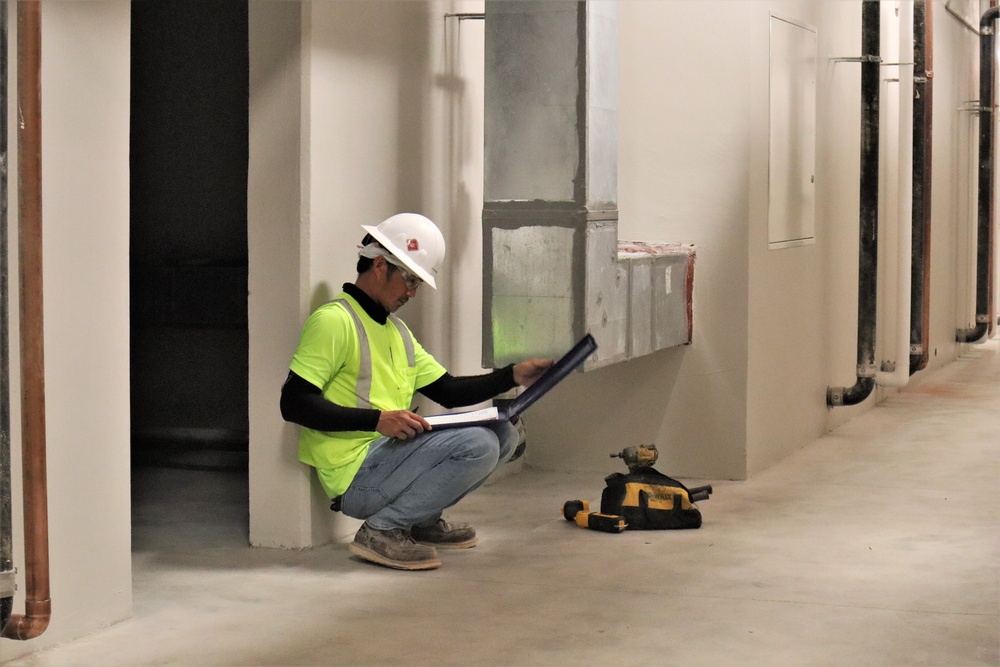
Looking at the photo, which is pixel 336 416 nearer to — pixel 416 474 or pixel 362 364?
pixel 362 364

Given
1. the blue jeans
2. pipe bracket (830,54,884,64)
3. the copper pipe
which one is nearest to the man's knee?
the blue jeans

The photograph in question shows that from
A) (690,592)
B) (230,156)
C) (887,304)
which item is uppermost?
(230,156)

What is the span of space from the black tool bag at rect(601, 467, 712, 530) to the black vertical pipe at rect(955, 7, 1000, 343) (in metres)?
6.50

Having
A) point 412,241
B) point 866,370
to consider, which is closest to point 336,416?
point 412,241

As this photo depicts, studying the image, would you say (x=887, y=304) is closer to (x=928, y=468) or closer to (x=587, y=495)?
(x=928, y=468)

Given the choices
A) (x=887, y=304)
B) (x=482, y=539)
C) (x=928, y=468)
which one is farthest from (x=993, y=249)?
(x=482, y=539)

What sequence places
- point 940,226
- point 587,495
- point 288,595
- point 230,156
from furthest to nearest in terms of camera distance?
point 940,226 < point 230,156 < point 587,495 < point 288,595

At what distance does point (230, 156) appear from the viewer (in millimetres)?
6027

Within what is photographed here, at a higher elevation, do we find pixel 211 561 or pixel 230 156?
pixel 230 156

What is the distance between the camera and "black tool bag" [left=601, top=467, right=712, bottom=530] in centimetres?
485

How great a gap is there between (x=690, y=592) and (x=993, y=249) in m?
7.90

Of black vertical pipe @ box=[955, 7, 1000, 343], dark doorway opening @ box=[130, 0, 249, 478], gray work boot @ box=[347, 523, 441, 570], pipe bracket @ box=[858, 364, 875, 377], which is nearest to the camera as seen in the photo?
gray work boot @ box=[347, 523, 441, 570]

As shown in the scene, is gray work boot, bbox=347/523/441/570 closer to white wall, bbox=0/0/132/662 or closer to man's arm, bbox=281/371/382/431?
man's arm, bbox=281/371/382/431

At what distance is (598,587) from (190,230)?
2888mm
